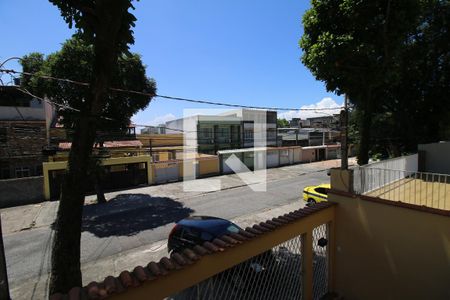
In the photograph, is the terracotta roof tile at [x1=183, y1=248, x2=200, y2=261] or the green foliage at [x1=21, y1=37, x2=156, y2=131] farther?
the green foliage at [x1=21, y1=37, x2=156, y2=131]

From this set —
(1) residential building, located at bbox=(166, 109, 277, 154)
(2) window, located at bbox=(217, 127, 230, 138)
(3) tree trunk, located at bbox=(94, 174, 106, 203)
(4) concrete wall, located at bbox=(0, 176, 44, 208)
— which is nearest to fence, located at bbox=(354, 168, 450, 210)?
(3) tree trunk, located at bbox=(94, 174, 106, 203)

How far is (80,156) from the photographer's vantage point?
171 inches

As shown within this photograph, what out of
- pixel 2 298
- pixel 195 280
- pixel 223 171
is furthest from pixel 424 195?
pixel 223 171

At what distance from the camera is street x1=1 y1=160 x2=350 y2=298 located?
8.44 meters

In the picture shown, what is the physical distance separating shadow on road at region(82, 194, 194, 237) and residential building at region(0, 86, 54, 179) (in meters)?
Answer: 7.63

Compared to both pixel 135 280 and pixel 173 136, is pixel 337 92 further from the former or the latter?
pixel 173 136

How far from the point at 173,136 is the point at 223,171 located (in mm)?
14663

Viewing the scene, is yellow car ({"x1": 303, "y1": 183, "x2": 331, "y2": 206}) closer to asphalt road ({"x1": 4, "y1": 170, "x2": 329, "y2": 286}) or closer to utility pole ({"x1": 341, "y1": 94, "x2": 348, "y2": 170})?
asphalt road ({"x1": 4, "y1": 170, "x2": 329, "y2": 286})

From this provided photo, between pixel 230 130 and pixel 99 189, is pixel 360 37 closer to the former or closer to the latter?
pixel 99 189

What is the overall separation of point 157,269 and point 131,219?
10.6 meters

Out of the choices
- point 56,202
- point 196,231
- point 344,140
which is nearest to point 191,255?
point 196,231

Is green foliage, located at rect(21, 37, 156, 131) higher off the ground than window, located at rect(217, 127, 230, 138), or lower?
higher

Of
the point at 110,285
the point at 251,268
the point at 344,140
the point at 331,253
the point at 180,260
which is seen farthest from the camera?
the point at 344,140

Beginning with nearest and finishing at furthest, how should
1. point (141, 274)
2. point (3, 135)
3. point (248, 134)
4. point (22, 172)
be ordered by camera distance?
point (141, 274), point (3, 135), point (22, 172), point (248, 134)
